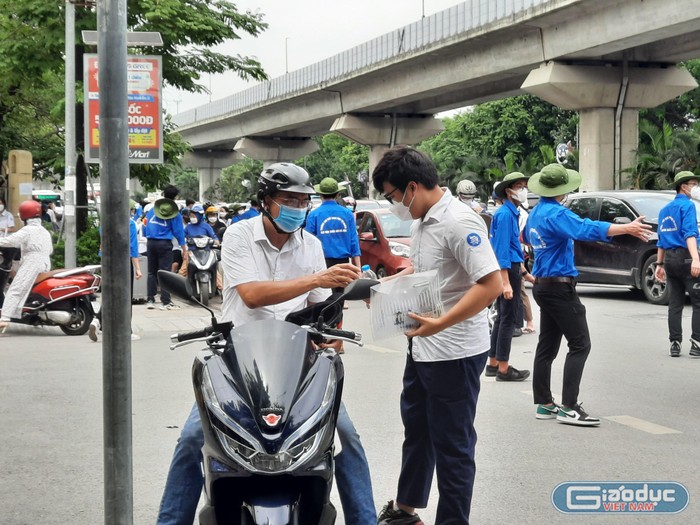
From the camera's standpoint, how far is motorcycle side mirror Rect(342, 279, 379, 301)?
13.0 feet

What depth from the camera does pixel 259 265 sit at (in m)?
4.35

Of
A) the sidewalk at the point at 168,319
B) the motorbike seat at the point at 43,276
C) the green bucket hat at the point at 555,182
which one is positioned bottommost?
the sidewalk at the point at 168,319

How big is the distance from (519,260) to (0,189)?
18958 millimetres

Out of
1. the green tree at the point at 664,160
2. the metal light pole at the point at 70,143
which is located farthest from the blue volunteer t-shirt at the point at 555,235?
the green tree at the point at 664,160

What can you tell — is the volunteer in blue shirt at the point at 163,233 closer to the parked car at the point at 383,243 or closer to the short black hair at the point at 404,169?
the parked car at the point at 383,243

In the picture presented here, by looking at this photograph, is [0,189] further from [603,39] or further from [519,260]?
[519,260]

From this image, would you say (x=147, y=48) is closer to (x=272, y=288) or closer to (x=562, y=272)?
(x=562, y=272)

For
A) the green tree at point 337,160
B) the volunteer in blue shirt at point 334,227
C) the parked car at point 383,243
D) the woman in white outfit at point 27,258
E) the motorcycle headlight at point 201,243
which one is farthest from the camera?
the green tree at point 337,160

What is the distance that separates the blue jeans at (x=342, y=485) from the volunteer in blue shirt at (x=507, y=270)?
16.8 ft

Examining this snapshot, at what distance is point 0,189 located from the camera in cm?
2631

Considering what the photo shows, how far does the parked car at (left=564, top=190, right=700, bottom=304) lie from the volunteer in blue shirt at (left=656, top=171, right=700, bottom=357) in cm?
482

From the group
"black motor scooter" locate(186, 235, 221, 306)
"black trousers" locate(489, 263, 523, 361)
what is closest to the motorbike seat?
"black motor scooter" locate(186, 235, 221, 306)

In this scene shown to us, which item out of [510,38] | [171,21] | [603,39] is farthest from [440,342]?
[510,38]

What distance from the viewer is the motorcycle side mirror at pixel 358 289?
3.95 m
